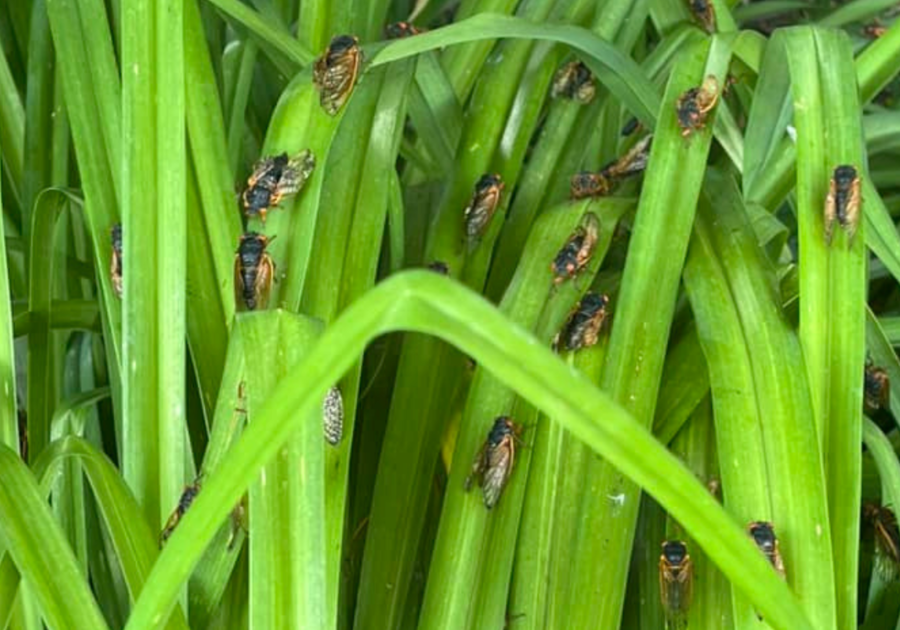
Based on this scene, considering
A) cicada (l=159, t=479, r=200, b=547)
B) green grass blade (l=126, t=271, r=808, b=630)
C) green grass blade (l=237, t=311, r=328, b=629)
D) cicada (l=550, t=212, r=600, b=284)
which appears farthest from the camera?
cicada (l=550, t=212, r=600, b=284)

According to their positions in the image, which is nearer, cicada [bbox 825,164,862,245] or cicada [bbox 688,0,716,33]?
cicada [bbox 825,164,862,245]

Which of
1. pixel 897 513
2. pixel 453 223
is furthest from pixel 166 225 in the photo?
pixel 897 513

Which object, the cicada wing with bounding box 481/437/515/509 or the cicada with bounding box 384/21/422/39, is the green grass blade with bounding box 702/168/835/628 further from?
the cicada with bounding box 384/21/422/39

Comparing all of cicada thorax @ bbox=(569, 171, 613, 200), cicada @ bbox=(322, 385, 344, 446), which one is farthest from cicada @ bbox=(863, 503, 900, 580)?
cicada @ bbox=(322, 385, 344, 446)

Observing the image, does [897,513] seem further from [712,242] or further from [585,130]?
[585,130]

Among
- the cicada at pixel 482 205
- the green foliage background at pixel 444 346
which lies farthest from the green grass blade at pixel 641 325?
the cicada at pixel 482 205

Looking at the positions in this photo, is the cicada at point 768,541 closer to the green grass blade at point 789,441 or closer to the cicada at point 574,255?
the green grass blade at point 789,441

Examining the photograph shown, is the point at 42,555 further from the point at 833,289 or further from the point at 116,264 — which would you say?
the point at 833,289
